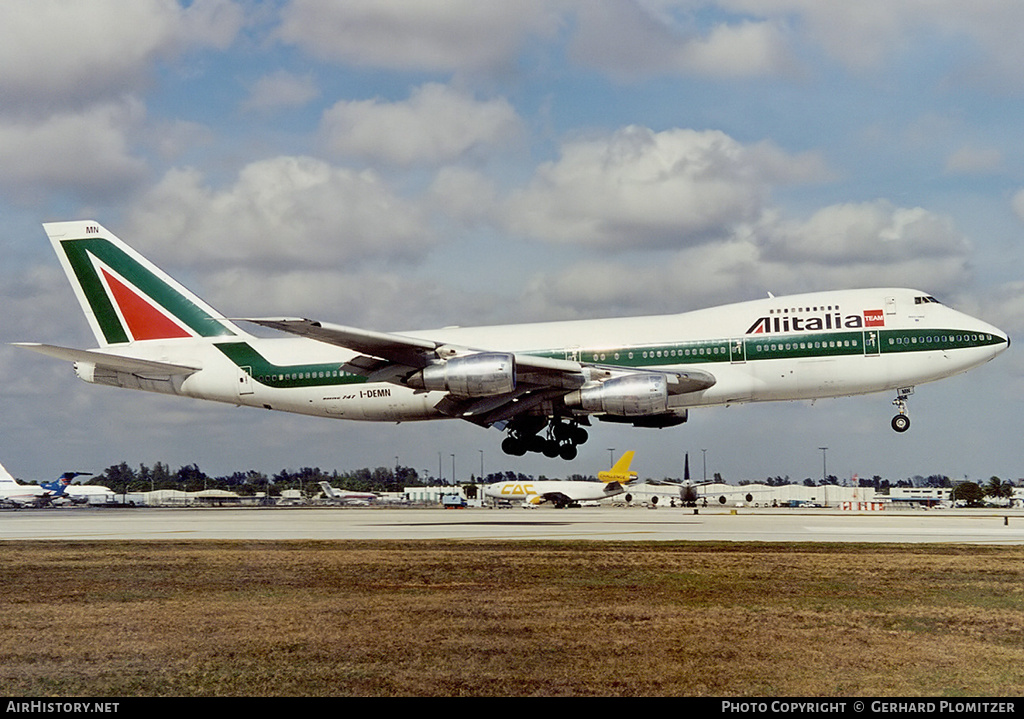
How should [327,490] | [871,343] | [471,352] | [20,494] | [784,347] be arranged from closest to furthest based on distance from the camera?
[871,343], [784,347], [471,352], [20,494], [327,490]

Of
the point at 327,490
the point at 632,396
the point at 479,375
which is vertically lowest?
the point at 327,490

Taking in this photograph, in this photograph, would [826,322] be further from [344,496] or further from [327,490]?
[327,490]

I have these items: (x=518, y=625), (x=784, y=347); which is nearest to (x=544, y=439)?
(x=784, y=347)

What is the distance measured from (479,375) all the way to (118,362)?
1675cm

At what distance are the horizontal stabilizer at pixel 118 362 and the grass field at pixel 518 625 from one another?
16670 millimetres

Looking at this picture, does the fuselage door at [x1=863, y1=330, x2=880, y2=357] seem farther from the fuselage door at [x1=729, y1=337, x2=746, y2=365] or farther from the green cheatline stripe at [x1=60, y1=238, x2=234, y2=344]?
the green cheatline stripe at [x1=60, y1=238, x2=234, y2=344]

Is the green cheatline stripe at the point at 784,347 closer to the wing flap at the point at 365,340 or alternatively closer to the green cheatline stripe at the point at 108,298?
the wing flap at the point at 365,340

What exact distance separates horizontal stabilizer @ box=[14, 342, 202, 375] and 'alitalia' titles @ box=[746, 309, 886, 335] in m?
25.2

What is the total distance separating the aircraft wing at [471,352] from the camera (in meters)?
38.3

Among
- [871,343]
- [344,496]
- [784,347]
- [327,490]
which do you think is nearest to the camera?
[871,343]

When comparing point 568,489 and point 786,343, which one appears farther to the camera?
point 568,489

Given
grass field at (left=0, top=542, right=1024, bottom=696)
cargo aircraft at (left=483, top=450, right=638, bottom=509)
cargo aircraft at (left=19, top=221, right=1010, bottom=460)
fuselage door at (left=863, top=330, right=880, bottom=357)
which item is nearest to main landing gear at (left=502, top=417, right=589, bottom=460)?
cargo aircraft at (left=19, top=221, right=1010, bottom=460)

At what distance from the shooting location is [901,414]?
40281 millimetres
